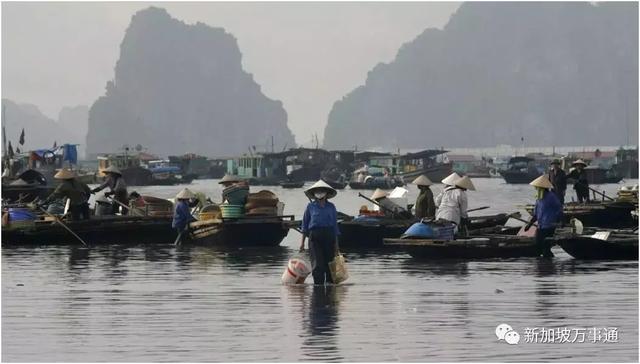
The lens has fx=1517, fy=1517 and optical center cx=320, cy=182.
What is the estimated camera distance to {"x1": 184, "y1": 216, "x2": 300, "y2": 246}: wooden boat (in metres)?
27.9

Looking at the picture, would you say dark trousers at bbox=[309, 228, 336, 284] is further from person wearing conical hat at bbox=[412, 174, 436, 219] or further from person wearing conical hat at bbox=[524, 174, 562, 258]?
person wearing conical hat at bbox=[412, 174, 436, 219]

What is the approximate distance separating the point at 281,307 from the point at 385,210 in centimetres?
1051

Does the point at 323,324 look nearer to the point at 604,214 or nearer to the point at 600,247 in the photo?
the point at 600,247

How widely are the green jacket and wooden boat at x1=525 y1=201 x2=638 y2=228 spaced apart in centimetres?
1020

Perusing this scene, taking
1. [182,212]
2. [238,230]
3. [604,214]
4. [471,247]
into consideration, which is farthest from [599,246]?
[604,214]

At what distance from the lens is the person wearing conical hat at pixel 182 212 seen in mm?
28047

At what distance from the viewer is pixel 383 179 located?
10188 cm

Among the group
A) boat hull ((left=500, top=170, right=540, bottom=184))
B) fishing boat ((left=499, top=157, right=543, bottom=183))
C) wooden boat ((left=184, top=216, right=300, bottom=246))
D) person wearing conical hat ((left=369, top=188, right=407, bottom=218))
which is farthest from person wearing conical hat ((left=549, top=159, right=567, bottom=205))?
boat hull ((left=500, top=170, right=540, bottom=184))

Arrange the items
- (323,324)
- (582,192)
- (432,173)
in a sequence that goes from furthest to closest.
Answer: (432,173) < (582,192) < (323,324)

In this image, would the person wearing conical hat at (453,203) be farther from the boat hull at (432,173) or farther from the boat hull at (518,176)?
the boat hull at (518,176)

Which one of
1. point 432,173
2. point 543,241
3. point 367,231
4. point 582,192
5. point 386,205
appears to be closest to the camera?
point 543,241

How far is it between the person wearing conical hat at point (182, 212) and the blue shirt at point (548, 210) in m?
7.65

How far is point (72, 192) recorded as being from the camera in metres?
28.2

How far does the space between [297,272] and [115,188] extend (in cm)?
1062
